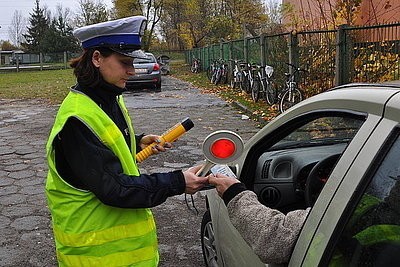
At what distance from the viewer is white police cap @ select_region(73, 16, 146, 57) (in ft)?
6.97

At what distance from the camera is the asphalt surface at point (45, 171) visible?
432 centimetres

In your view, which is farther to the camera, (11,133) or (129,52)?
(11,133)

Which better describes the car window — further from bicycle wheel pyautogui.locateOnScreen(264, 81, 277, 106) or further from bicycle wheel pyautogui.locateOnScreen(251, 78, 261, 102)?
bicycle wheel pyautogui.locateOnScreen(251, 78, 261, 102)

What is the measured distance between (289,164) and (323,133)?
14.3 inches

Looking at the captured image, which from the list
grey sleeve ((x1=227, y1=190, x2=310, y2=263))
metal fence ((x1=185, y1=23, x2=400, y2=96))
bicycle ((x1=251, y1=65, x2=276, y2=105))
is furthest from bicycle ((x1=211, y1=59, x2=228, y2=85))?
grey sleeve ((x1=227, y1=190, x2=310, y2=263))

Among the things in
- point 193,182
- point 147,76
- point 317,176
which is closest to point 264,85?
point 147,76

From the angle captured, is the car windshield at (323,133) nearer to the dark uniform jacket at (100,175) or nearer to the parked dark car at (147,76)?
the dark uniform jacket at (100,175)

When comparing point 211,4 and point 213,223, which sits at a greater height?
point 211,4

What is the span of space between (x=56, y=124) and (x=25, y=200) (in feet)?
12.9

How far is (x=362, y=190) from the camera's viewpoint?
5.07 ft

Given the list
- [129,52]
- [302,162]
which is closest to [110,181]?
[129,52]

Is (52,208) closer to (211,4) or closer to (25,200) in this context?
(25,200)

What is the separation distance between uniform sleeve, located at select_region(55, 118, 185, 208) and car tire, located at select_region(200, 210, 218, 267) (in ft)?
4.47

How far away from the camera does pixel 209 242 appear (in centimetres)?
349
